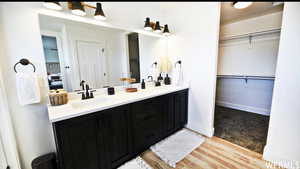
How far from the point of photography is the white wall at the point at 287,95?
1324mm

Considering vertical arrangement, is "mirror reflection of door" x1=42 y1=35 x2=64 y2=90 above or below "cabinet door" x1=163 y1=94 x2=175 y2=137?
above

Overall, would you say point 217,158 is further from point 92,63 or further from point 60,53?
point 60,53

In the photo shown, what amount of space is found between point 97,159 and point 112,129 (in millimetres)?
332

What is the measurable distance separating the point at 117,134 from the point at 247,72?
3.32m

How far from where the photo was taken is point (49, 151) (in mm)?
1472

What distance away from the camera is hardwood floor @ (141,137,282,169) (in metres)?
1.57

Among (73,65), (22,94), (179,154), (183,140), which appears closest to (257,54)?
(183,140)

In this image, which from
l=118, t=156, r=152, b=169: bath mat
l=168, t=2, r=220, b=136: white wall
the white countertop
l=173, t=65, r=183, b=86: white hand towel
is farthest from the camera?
l=173, t=65, r=183, b=86: white hand towel

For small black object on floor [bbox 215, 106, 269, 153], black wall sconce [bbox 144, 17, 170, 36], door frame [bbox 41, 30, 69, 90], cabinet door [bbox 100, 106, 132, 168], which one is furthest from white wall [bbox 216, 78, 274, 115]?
door frame [bbox 41, 30, 69, 90]

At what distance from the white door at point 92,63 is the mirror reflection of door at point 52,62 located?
0.23m

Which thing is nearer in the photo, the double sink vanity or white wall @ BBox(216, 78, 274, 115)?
the double sink vanity

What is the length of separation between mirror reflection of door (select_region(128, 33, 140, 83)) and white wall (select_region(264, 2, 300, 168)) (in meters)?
1.87

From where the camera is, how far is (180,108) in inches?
88.8

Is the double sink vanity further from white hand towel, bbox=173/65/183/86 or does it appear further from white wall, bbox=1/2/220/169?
white wall, bbox=1/2/220/169
